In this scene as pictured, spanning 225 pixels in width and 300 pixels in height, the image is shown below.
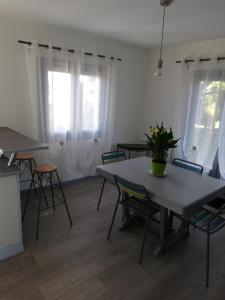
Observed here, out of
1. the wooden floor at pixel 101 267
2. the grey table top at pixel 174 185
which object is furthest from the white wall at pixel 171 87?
the wooden floor at pixel 101 267

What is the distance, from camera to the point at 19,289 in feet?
5.93

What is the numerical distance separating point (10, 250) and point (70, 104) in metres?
2.18

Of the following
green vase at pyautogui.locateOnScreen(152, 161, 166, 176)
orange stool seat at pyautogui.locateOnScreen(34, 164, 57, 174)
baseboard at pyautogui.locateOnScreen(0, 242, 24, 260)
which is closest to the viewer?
baseboard at pyautogui.locateOnScreen(0, 242, 24, 260)

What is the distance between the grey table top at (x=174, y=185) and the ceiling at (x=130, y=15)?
1.69 m

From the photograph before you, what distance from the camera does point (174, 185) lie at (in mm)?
2162

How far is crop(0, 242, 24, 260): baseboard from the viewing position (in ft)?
6.82

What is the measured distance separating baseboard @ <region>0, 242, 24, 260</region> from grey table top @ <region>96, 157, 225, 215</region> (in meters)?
1.09

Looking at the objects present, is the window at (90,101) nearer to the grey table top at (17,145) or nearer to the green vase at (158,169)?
the grey table top at (17,145)

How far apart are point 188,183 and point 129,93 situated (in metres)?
2.66

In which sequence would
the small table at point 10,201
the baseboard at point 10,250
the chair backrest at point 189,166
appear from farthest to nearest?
the chair backrest at point 189,166, the baseboard at point 10,250, the small table at point 10,201

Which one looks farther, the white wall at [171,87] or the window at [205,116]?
the white wall at [171,87]

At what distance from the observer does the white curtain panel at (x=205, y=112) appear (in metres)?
3.36

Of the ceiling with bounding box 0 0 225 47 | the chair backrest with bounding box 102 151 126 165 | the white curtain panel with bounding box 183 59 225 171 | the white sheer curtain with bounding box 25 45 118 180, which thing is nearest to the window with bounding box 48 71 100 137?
the white sheer curtain with bounding box 25 45 118 180

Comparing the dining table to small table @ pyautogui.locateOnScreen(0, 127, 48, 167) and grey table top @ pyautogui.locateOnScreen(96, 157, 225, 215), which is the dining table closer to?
grey table top @ pyautogui.locateOnScreen(96, 157, 225, 215)
